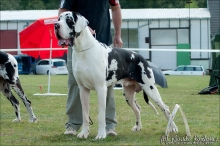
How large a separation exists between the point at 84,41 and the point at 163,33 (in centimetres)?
4653

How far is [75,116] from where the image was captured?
713 centimetres

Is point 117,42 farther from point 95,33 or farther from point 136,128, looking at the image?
point 136,128

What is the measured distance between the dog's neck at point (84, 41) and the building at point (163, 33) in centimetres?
4380

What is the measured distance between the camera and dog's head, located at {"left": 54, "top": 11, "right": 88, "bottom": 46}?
616cm

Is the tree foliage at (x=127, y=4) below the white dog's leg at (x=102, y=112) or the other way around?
the other way around

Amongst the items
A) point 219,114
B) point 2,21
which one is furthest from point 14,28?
point 219,114

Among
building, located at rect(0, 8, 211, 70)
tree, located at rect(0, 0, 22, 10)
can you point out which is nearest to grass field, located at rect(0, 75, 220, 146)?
building, located at rect(0, 8, 211, 70)

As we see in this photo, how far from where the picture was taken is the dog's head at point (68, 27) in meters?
6.16

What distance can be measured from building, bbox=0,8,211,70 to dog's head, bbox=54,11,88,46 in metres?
44.0

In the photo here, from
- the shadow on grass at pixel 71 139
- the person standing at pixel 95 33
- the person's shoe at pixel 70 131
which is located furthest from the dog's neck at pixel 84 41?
the person's shoe at pixel 70 131

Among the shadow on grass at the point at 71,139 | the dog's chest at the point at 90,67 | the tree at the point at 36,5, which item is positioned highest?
the tree at the point at 36,5

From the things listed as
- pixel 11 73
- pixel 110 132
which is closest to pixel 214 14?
pixel 11 73

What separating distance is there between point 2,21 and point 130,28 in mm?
11677

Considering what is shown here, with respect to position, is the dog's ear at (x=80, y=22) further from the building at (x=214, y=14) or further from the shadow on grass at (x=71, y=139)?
the building at (x=214, y=14)
